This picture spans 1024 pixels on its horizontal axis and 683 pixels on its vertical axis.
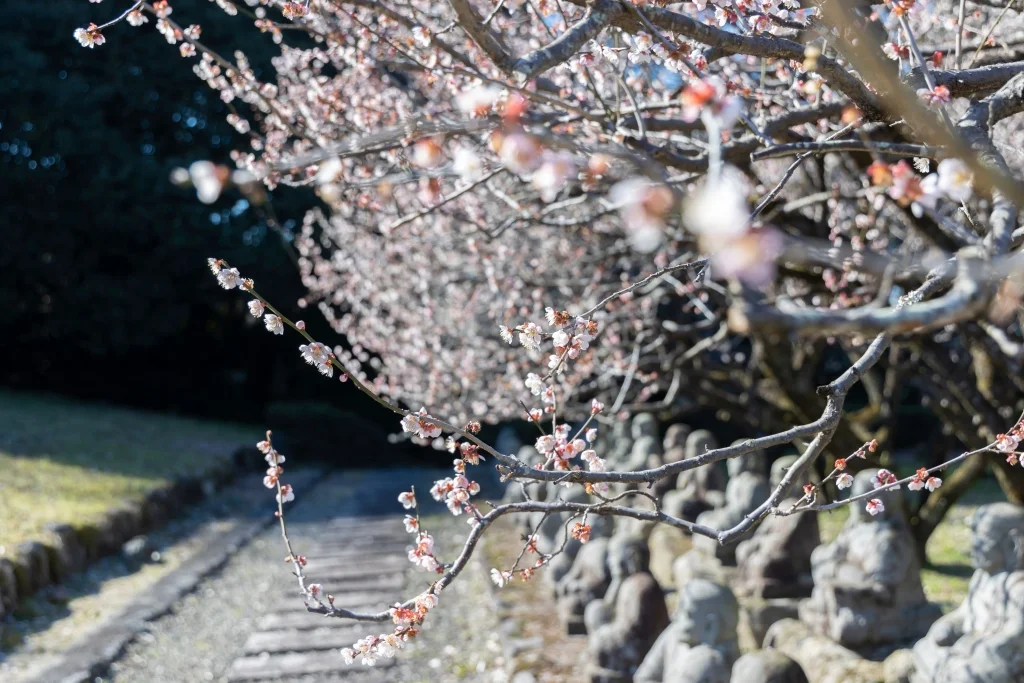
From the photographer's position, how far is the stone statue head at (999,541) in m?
3.23

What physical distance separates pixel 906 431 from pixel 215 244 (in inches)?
510

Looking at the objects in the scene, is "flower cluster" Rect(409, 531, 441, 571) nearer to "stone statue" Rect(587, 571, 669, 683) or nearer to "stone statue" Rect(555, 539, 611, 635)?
"stone statue" Rect(587, 571, 669, 683)

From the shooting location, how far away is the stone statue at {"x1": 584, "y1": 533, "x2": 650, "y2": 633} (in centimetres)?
468

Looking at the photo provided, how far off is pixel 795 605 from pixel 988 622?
1.63 meters

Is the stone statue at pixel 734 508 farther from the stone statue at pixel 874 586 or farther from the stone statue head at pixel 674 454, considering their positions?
the stone statue head at pixel 674 454

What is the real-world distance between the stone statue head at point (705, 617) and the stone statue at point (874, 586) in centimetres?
71

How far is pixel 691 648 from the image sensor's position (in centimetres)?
350

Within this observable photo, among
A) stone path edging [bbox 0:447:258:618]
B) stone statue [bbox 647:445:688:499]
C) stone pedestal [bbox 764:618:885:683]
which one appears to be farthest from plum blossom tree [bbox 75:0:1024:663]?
stone path edging [bbox 0:447:258:618]

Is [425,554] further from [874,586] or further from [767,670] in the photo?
[874,586]

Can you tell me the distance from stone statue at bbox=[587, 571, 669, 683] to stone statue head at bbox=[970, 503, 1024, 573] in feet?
4.79

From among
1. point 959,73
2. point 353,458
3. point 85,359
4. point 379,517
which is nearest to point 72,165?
point 85,359

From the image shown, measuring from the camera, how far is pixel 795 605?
15.4 feet

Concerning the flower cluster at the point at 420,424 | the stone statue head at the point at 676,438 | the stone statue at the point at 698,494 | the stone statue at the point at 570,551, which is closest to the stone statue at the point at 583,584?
the stone statue at the point at 570,551

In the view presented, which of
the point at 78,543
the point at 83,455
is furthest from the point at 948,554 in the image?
the point at 83,455
